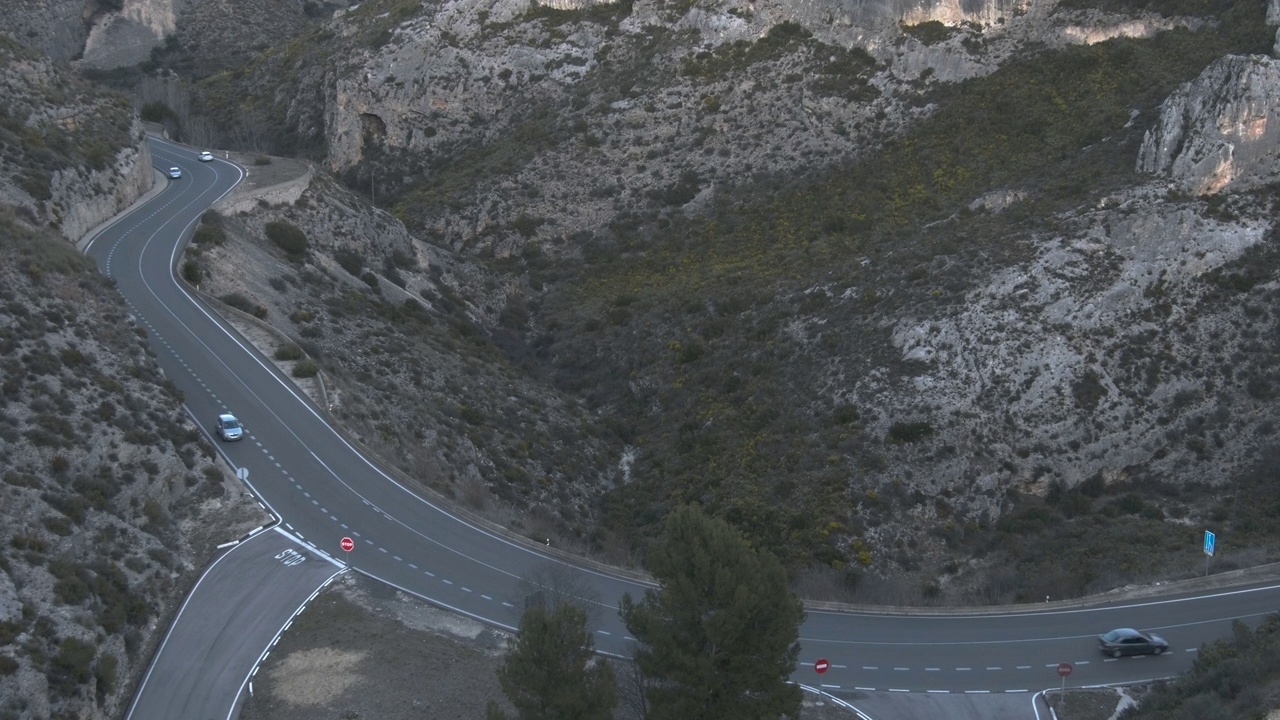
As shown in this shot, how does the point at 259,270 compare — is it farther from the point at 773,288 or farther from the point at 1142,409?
the point at 1142,409

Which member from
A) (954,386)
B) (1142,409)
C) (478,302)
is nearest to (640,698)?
(954,386)

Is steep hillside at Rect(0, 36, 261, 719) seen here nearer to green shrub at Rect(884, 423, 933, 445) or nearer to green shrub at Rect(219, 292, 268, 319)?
green shrub at Rect(219, 292, 268, 319)

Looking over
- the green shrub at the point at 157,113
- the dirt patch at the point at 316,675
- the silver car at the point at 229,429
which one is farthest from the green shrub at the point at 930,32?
the dirt patch at the point at 316,675

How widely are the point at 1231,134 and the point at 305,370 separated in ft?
128

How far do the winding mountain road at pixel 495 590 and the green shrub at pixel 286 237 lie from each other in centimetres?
1250

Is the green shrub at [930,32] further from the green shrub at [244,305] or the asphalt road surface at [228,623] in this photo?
the asphalt road surface at [228,623]

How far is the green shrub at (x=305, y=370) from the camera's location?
138ft

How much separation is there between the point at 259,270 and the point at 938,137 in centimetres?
3549

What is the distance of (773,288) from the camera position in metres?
55.0

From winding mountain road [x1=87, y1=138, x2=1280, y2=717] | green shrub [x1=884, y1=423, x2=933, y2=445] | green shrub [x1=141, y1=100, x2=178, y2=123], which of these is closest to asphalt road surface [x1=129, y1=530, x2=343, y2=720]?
winding mountain road [x1=87, y1=138, x2=1280, y2=717]

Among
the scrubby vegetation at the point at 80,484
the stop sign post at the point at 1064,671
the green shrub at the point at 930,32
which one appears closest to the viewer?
the scrubby vegetation at the point at 80,484

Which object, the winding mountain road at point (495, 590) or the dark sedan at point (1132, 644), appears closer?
the winding mountain road at point (495, 590)

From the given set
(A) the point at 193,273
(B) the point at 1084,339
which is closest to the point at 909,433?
(B) the point at 1084,339

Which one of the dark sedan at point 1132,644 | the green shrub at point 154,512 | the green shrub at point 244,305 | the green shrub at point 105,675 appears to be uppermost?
the green shrub at point 244,305
